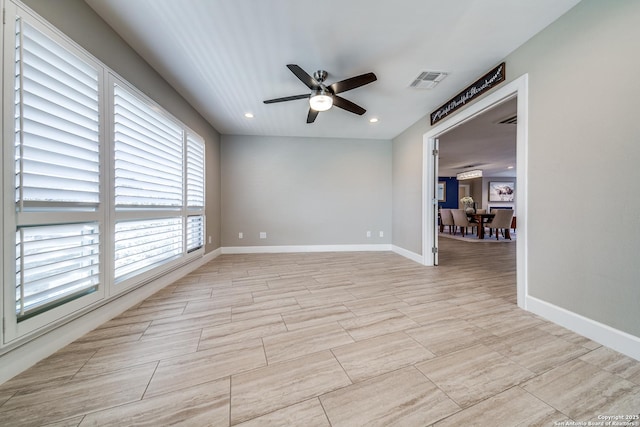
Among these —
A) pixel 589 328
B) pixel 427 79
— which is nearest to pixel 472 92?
pixel 427 79

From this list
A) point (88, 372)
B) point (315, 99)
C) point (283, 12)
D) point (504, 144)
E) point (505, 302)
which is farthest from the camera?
point (504, 144)

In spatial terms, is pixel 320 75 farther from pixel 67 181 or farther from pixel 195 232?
pixel 195 232

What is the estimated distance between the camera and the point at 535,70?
1818 mm

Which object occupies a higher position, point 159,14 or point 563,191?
point 159,14

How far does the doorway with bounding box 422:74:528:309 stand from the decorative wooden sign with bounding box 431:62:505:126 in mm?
91

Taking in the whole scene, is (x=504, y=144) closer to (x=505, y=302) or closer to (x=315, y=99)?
(x=505, y=302)

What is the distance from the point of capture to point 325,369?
1198 millimetres

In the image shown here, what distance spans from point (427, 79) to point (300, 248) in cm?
352

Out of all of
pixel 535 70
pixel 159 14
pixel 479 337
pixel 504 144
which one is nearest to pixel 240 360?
pixel 479 337

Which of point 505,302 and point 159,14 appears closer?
point 159,14

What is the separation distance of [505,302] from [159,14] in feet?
13.0

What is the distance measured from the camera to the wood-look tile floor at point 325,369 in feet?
3.06

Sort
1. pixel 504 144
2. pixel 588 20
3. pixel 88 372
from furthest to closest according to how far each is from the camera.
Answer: pixel 504 144 < pixel 588 20 < pixel 88 372

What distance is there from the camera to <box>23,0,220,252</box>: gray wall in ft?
4.64
